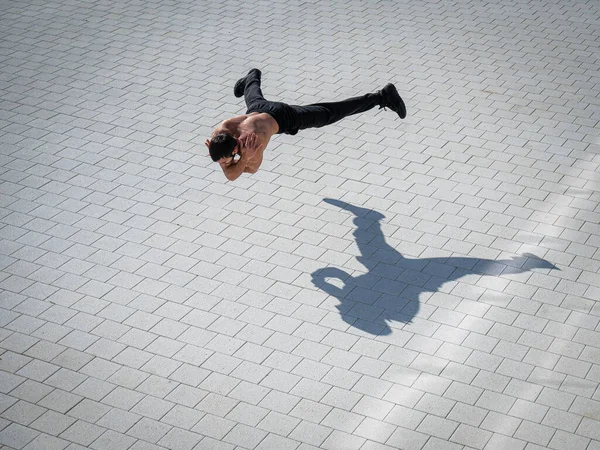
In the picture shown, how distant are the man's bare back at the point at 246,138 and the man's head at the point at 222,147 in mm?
44

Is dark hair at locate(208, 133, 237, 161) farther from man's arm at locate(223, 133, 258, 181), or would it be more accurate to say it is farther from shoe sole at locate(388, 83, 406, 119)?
shoe sole at locate(388, 83, 406, 119)

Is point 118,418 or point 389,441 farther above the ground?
point 118,418

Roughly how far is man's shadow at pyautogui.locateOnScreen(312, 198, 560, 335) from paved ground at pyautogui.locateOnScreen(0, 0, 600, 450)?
0.07 ft

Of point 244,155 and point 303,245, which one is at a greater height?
point 244,155

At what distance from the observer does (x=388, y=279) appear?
7.15m

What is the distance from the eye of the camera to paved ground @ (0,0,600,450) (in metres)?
5.89

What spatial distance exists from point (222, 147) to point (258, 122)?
65cm

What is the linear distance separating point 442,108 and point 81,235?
4.39 m

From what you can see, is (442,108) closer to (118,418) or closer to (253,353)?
(253,353)

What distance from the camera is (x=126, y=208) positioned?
8.07 m

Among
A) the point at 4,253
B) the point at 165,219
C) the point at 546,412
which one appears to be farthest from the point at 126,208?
the point at 546,412

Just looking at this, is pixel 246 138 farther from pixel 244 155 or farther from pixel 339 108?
pixel 339 108

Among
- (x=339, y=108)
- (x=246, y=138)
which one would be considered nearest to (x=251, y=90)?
(x=339, y=108)

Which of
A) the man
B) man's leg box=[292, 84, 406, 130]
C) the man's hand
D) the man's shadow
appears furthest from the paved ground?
the man's hand
